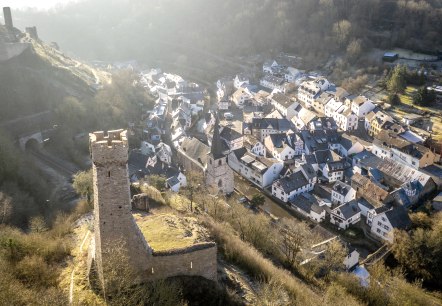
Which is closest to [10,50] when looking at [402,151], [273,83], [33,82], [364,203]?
[33,82]

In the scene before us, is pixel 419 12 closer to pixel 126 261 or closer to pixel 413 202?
pixel 413 202

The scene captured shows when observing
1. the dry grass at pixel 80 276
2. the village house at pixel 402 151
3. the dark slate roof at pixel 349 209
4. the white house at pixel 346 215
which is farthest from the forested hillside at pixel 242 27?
the dry grass at pixel 80 276

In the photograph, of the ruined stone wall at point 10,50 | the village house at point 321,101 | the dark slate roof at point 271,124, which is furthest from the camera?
the village house at point 321,101

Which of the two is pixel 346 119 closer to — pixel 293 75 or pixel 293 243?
pixel 293 75

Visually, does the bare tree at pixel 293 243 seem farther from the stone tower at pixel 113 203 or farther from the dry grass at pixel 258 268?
the stone tower at pixel 113 203

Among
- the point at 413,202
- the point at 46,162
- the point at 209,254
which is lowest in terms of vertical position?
the point at 413,202

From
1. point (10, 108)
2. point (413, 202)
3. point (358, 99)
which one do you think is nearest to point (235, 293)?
point (413, 202)
